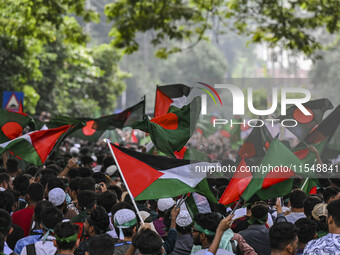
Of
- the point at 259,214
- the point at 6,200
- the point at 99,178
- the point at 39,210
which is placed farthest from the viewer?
the point at 99,178

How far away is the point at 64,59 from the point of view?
2986cm

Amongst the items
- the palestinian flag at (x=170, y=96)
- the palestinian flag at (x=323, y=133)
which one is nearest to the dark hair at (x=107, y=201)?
the palestinian flag at (x=323, y=133)

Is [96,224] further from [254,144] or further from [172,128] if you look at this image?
[254,144]

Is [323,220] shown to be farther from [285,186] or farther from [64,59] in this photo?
[64,59]

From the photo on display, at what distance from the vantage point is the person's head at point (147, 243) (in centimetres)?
542

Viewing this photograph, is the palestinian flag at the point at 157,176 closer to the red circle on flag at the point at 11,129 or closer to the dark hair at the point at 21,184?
the dark hair at the point at 21,184

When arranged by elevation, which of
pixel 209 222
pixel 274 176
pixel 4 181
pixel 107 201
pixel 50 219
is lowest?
pixel 4 181

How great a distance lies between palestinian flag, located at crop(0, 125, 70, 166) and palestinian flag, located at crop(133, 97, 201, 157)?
1.89 m

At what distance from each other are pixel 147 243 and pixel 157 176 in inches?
75.6

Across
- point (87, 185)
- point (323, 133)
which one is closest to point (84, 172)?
point (87, 185)

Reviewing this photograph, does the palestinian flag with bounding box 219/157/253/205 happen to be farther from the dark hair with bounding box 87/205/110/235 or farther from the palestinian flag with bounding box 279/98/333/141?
the palestinian flag with bounding box 279/98/333/141

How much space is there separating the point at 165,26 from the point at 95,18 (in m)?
1.97

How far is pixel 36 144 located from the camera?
33.6 ft

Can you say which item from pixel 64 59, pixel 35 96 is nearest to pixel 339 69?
pixel 64 59
